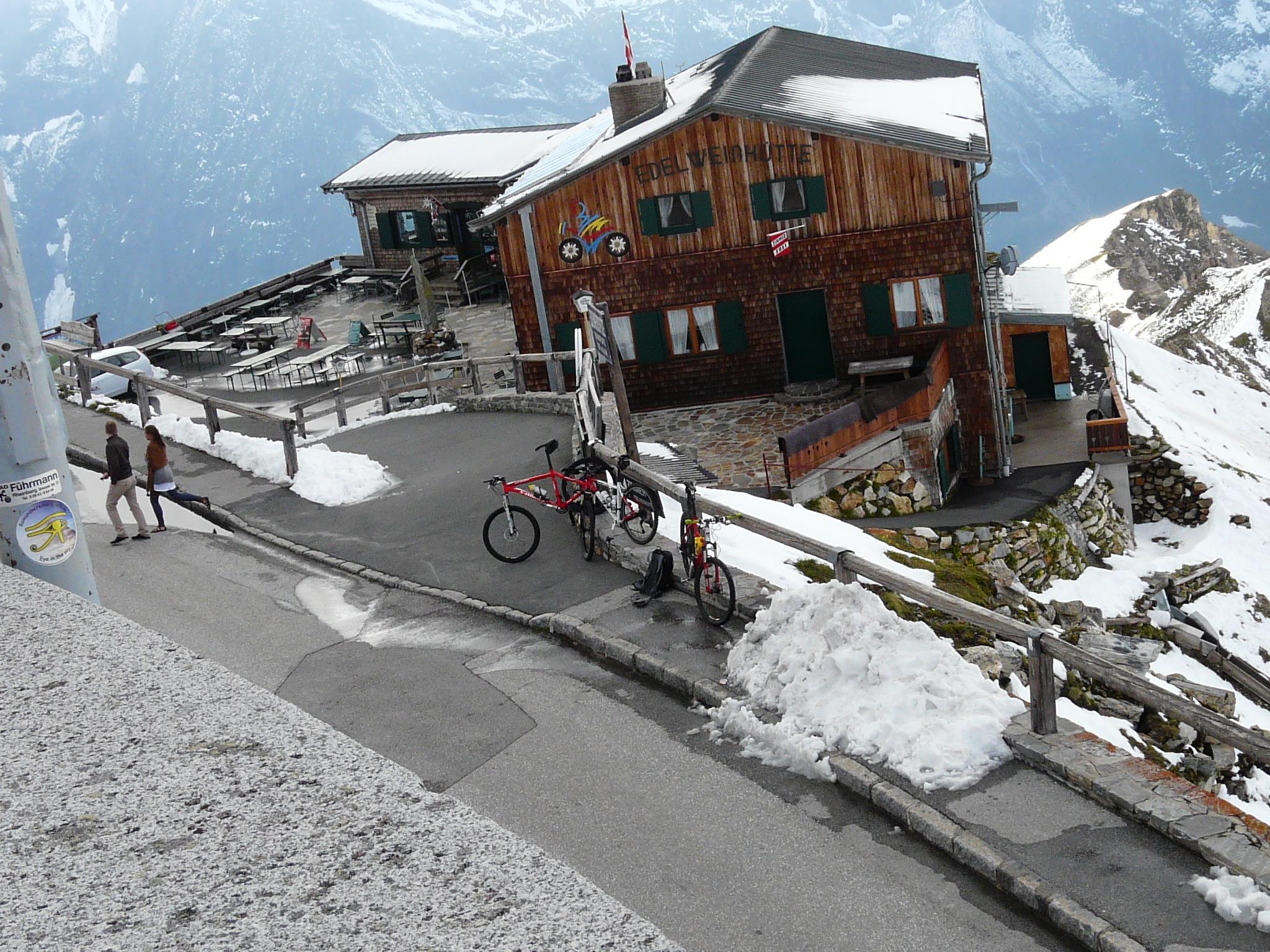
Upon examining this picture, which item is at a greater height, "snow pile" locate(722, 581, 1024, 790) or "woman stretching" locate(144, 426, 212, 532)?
"woman stretching" locate(144, 426, 212, 532)

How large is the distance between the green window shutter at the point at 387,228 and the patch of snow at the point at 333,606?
102 feet

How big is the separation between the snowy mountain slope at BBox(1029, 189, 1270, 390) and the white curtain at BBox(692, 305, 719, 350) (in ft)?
59.4

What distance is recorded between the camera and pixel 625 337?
27281 millimetres

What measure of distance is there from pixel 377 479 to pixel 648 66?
17.6 meters

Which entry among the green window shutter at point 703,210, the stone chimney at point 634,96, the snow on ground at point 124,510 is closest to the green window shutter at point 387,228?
the stone chimney at point 634,96

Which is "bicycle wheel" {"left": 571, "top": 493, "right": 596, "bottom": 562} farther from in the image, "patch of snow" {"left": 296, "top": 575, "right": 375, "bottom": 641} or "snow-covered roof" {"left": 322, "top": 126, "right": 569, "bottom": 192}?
"snow-covered roof" {"left": 322, "top": 126, "right": 569, "bottom": 192}

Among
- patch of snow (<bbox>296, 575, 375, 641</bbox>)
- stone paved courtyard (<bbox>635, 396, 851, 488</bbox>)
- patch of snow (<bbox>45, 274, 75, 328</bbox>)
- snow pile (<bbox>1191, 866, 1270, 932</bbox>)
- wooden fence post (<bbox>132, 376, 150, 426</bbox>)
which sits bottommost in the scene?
stone paved courtyard (<bbox>635, 396, 851, 488</bbox>)

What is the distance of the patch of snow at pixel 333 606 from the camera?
37.5 feet

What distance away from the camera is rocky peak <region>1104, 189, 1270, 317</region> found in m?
80.6

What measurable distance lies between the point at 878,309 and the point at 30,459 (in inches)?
833

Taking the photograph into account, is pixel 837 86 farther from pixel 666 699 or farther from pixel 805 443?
pixel 666 699

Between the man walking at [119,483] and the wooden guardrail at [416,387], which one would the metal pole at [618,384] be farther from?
the man walking at [119,483]

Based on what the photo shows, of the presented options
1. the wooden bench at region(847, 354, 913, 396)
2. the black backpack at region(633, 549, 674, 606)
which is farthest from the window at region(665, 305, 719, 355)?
the black backpack at region(633, 549, 674, 606)


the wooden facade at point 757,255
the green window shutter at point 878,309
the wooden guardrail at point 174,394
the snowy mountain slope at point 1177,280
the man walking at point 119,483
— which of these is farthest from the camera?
the snowy mountain slope at point 1177,280
